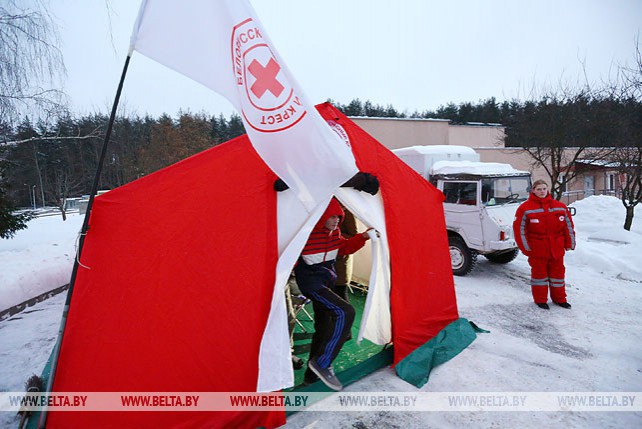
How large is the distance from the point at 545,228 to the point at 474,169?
196 centimetres

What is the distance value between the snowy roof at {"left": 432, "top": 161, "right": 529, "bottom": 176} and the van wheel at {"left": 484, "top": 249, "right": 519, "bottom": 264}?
1.76 metres

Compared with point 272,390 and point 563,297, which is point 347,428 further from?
point 563,297

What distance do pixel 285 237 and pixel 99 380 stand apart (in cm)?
168

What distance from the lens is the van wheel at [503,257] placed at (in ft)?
23.9

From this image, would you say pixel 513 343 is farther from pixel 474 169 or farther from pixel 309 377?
pixel 474 169

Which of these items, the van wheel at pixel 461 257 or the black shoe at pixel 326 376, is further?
the van wheel at pixel 461 257

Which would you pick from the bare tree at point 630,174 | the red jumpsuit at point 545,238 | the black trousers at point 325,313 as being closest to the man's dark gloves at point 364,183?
the black trousers at point 325,313

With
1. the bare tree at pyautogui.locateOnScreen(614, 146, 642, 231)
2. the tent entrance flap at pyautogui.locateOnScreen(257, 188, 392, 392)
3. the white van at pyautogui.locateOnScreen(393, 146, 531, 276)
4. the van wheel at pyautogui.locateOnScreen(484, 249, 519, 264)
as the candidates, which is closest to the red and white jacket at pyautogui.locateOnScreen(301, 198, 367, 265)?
the tent entrance flap at pyautogui.locateOnScreen(257, 188, 392, 392)

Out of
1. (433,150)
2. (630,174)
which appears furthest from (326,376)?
(630,174)

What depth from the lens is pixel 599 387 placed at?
3.12m

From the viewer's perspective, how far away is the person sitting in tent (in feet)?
9.78

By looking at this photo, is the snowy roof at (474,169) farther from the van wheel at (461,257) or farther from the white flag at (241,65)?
the white flag at (241,65)

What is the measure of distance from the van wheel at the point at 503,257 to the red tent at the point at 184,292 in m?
6.21

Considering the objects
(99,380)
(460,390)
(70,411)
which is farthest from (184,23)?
(460,390)
